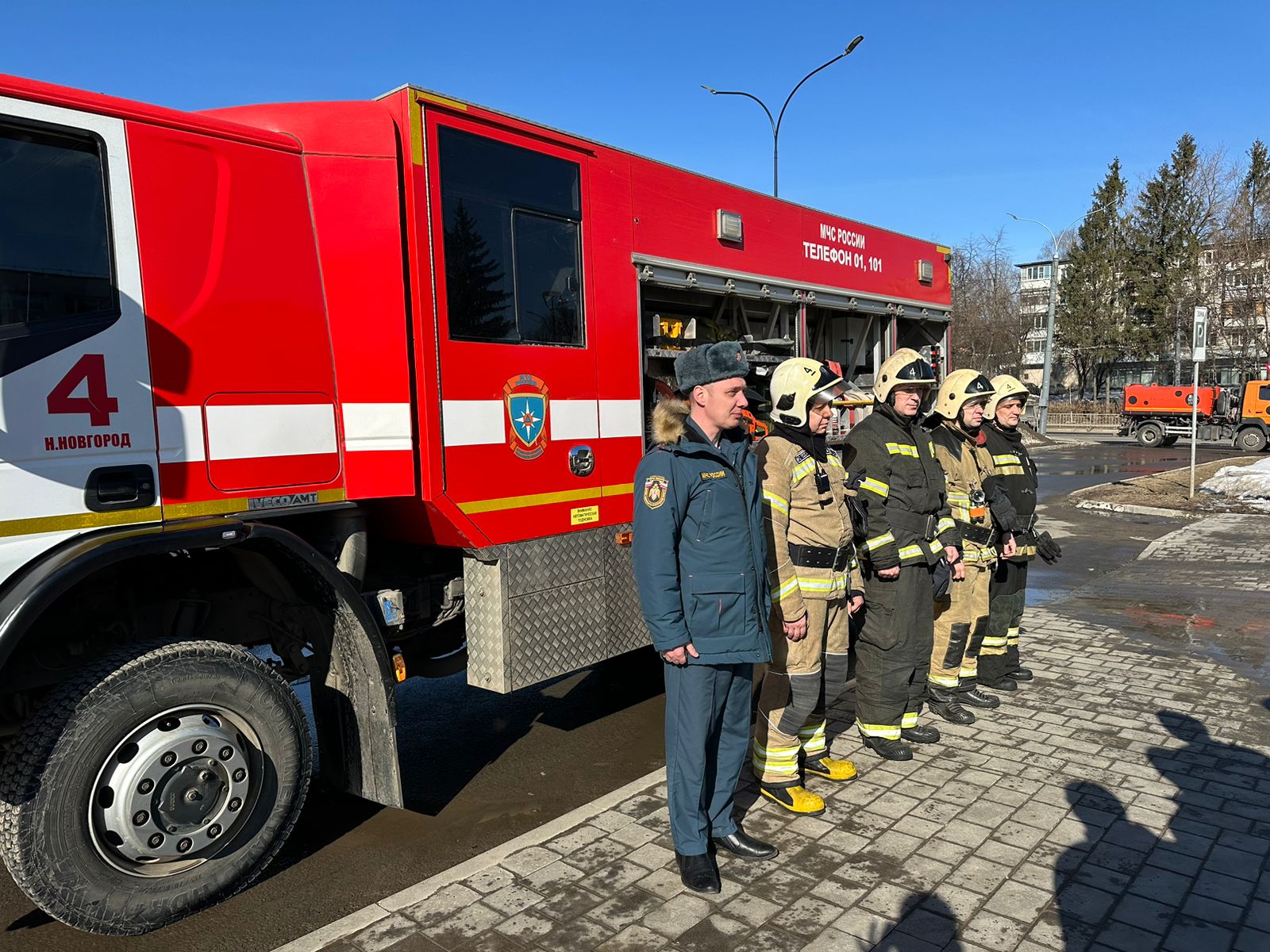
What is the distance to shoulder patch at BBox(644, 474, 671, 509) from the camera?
3.17 meters

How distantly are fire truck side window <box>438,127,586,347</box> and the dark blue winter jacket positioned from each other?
1.19 metres

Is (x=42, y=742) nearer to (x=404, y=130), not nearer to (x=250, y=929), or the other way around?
(x=250, y=929)

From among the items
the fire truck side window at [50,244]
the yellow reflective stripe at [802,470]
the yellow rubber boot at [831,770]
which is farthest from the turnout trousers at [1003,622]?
the fire truck side window at [50,244]

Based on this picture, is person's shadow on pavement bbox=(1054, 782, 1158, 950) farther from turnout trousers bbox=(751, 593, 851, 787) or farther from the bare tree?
the bare tree

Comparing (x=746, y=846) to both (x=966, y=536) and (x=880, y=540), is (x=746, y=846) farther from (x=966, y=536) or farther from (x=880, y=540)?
(x=966, y=536)

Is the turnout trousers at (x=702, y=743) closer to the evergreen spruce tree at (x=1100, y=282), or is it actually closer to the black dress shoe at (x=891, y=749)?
the black dress shoe at (x=891, y=749)

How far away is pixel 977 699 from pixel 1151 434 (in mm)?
29667

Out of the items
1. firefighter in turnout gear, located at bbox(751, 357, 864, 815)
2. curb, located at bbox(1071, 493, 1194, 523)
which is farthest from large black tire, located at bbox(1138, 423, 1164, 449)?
firefighter in turnout gear, located at bbox(751, 357, 864, 815)

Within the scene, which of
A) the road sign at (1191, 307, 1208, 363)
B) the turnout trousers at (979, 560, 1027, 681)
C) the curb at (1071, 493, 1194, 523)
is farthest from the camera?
the curb at (1071, 493, 1194, 523)

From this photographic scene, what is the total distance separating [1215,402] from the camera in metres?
29.6

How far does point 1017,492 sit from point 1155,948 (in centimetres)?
323

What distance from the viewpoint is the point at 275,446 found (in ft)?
10.9

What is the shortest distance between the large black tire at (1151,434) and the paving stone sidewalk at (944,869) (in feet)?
95.5

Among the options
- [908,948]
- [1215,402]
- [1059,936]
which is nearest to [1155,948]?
[1059,936]
